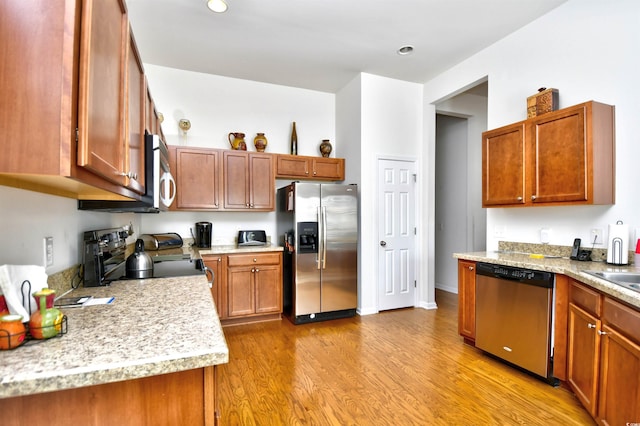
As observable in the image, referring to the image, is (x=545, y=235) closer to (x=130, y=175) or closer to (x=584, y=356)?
(x=584, y=356)

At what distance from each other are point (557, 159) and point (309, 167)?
2662 millimetres

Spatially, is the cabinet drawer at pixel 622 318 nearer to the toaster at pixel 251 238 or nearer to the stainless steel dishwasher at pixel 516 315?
the stainless steel dishwasher at pixel 516 315

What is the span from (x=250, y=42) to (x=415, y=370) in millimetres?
3451

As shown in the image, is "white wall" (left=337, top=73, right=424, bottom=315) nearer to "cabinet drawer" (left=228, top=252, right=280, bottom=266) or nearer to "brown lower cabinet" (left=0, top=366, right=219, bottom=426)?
"cabinet drawer" (left=228, top=252, right=280, bottom=266)

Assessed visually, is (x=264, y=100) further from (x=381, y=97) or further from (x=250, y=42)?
(x=381, y=97)

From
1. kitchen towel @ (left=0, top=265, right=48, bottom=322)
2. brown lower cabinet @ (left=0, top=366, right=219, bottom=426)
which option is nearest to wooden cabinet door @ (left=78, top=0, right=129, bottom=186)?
kitchen towel @ (left=0, top=265, right=48, bottom=322)

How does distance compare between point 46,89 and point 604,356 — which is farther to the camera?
point 604,356

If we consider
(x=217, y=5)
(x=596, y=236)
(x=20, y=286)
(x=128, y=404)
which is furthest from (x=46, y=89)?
(x=596, y=236)

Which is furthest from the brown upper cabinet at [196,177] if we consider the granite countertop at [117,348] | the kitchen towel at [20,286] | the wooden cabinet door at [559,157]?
the wooden cabinet door at [559,157]

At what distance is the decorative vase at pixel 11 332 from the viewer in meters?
0.86

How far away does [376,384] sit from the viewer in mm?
2330

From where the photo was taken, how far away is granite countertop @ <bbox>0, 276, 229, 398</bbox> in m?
0.75

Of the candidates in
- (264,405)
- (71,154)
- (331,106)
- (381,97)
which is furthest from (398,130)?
(71,154)

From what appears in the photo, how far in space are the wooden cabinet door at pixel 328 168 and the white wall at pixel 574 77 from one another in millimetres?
1868
